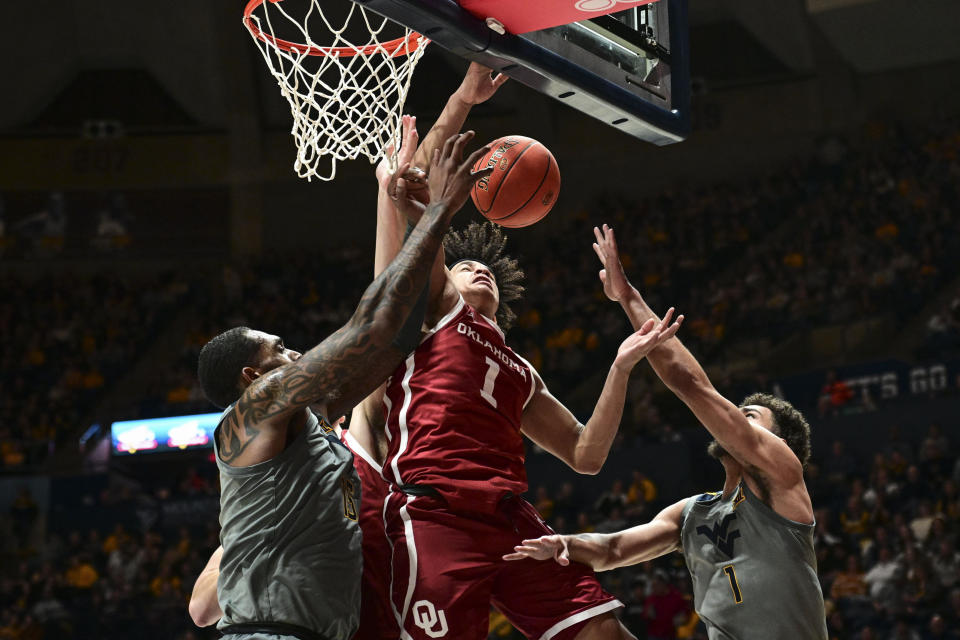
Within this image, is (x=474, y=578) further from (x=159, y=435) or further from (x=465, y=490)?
(x=159, y=435)

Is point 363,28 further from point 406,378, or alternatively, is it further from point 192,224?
point 192,224

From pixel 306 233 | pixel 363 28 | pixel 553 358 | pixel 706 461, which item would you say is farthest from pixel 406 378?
pixel 306 233

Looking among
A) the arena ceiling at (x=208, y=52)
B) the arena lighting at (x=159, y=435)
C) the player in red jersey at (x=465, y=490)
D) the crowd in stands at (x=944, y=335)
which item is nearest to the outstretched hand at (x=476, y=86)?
the player in red jersey at (x=465, y=490)

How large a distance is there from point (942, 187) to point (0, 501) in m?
12.1

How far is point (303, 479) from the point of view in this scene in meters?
2.74

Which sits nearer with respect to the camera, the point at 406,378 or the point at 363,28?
the point at 406,378

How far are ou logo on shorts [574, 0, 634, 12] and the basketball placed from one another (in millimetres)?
634

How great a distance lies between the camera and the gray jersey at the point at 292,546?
8.72 feet

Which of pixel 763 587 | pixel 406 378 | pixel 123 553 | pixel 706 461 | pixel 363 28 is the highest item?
pixel 363 28

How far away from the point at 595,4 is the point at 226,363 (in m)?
1.44

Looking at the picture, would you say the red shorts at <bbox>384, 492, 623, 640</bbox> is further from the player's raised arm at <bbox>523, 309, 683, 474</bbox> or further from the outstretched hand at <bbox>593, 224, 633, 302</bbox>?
the outstretched hand at <bbox>593, 224, 633, 302</bbox>

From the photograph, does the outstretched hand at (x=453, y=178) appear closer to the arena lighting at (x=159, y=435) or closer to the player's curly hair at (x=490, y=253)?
the player's curly hair at (x=490, y=253)

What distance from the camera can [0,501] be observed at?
12469 mm

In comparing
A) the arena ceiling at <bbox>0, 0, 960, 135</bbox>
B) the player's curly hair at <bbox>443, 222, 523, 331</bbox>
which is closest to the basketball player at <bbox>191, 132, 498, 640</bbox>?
the player's curly hair at <bbox>443, 222, 523, 331</bbox>
